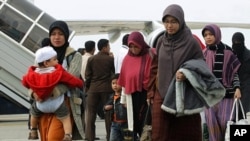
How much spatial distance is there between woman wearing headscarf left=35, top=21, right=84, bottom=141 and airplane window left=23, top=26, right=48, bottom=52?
7.75 meters

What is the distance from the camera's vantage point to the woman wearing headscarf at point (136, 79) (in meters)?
6.88

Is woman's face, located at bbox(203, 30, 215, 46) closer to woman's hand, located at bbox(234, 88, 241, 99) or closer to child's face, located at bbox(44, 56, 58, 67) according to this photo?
woman's hand, located at bbox(234, 88, 241, 99)

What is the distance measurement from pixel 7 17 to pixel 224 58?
7.47m

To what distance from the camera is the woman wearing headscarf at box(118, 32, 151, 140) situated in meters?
6.88

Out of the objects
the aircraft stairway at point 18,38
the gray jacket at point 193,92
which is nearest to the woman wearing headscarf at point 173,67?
the gray jacket at point 193,92

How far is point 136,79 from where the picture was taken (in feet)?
22.6

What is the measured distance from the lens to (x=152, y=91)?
18.5ft

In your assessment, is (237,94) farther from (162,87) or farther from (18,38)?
(18,38)

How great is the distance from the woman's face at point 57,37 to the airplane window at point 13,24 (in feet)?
25.8

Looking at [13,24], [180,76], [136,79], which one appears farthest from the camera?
[13,24]

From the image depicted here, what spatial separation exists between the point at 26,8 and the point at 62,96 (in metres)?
8.66

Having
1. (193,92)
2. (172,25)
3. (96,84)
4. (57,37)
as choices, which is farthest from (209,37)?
(96,84)

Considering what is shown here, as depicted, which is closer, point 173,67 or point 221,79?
point 173,67

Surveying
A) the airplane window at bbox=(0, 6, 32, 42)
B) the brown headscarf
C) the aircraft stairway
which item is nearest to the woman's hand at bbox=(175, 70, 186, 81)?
the brown headscarf
